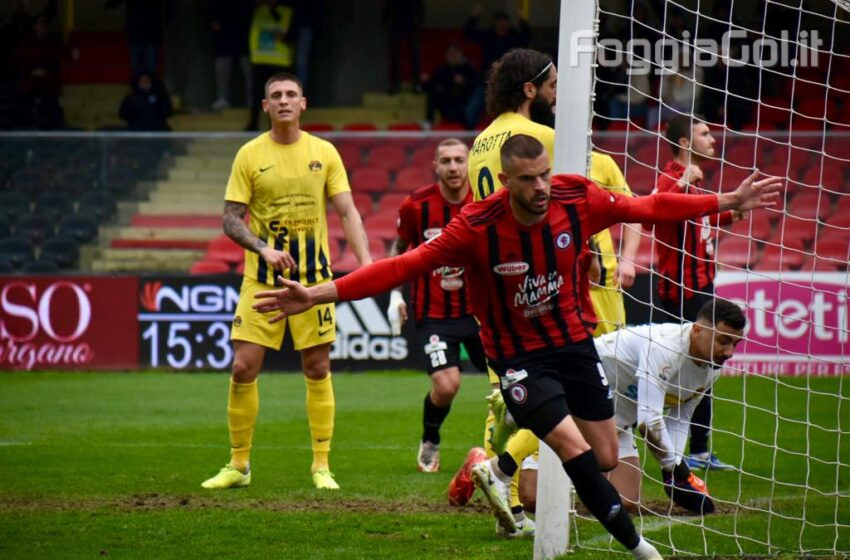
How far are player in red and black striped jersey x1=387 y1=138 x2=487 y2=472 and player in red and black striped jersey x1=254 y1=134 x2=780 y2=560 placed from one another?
3.02m

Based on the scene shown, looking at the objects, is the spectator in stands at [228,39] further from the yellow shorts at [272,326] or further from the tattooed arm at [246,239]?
the yellow shorts at [272,326]

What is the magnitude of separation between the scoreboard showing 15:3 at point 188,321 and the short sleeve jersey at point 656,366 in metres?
8.45

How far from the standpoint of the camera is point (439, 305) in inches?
356

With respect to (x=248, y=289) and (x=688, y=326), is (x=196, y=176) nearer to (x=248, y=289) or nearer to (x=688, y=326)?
(x=248, y=289)

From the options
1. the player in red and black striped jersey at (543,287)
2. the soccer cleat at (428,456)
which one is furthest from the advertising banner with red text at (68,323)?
the player in red and black striped jersey at (543,287)

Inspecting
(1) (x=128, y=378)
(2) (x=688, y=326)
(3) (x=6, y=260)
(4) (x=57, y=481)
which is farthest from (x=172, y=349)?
(2) (x=688, y=326)

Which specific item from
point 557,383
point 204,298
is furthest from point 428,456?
point 204,298

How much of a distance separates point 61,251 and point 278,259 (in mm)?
9627

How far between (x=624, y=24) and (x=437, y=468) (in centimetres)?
1091

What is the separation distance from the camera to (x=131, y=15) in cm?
2147

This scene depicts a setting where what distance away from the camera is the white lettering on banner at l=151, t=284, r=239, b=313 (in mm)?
15336

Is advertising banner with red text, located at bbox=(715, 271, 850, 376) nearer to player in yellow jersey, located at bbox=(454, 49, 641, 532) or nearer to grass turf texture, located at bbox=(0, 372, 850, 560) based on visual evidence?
grass turf texture, located at bbox=(0, 372, 850, 560)

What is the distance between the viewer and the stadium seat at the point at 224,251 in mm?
16188

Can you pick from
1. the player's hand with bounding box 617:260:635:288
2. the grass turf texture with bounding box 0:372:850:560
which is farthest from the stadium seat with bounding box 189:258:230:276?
the player's hand with bounding box 617:260:635:288
